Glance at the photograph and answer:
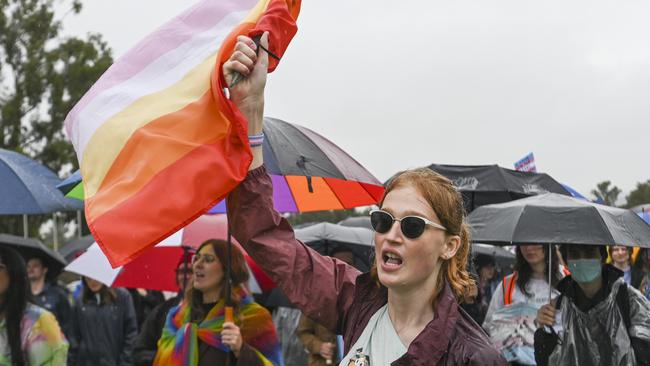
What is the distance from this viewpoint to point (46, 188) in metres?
6.99

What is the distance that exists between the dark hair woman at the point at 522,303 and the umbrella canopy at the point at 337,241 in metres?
2.53

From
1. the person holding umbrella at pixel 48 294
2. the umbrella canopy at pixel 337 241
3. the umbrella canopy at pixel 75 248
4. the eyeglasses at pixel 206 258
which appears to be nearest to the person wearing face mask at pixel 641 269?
the umbrella canopy at pixel 337 241

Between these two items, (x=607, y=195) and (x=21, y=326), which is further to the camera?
(x=607, y=195)

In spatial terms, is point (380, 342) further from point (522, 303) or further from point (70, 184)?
point (522, 303)

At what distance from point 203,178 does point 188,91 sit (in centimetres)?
41

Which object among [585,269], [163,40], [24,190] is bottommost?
[585,269]

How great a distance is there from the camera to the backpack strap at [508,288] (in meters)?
7.07

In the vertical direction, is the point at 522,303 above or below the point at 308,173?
below

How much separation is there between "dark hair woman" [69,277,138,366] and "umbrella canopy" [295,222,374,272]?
77.2 inches

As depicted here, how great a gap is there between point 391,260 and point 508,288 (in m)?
4.51

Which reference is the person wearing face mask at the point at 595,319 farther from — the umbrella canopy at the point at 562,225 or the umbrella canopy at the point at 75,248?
the umbrella canopy at the point at 75,248

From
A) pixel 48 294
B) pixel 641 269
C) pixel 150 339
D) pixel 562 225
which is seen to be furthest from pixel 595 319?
pixel 48 294

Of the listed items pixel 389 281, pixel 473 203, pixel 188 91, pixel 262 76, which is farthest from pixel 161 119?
pixel 473 203

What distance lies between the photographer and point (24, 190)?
6637 millimetres
